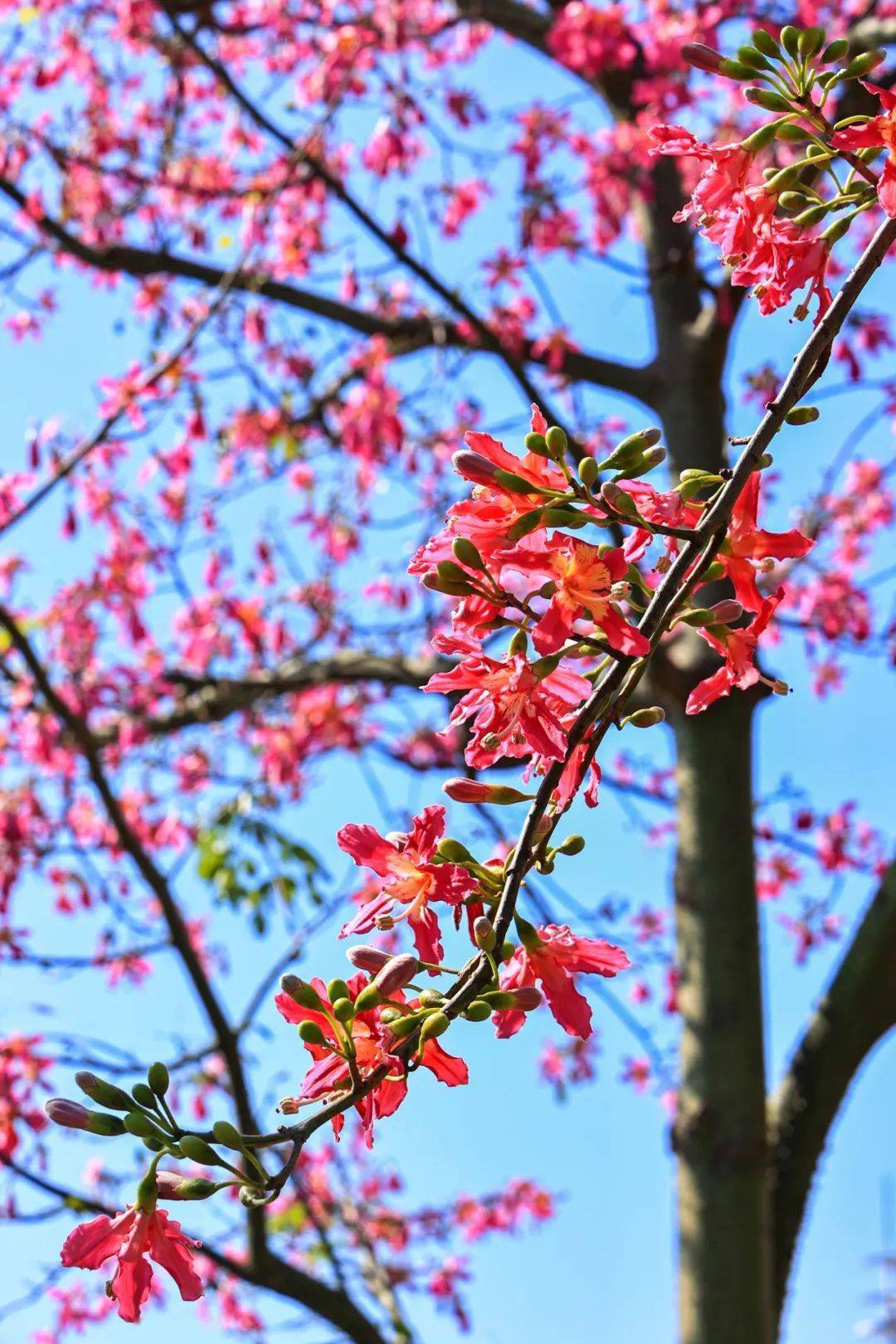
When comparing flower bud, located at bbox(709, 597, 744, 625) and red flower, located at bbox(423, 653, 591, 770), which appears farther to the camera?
flower bud, located at bbox(709, 597, 744, 625)

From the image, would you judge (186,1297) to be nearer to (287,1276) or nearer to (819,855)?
(287,1276)

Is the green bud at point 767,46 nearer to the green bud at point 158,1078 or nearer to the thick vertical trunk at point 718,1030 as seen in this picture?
the green bud at point 158,1078

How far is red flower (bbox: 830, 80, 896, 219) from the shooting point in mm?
831

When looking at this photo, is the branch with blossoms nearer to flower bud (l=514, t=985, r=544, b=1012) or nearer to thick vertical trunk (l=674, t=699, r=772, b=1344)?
flower bud (l=514, t=985, r=544, b=1012)

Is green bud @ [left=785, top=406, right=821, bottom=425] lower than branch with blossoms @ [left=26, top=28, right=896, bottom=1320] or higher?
higher

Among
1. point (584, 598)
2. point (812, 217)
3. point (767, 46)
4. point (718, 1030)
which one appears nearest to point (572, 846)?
point (584, 598)

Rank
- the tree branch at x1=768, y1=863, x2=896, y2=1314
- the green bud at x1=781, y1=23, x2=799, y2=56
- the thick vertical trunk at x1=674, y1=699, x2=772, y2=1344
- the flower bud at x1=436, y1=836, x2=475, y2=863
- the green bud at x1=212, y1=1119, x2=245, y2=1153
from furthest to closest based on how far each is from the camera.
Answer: the tree branch at x1=768, y1=863, x2=896, y2=1314 < the thick vertical trunk at x1=674, y1=699, x2=772, y2=1344 < the green bud at x1=781, y1=23, x2=799, y2=56 < the flower bud at x1=436, y1=836, x2=475, y2=863 < the green bud at x1=212, y1=1119, x2=245, y2=1153

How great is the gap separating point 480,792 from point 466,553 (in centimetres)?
18

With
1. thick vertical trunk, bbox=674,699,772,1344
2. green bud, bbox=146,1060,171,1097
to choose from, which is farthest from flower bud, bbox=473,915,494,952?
thick vertical trunk, bbox=674,699,772,1344

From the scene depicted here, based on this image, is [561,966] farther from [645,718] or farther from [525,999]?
[645,718]

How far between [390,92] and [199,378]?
104 cm

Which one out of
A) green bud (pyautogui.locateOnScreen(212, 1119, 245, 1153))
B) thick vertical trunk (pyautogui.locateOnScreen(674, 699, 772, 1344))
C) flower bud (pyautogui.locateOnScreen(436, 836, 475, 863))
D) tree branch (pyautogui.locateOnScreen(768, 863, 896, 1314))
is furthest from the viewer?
tree branch (pyautogui.locateOnScreen(768, 863, 896, 1314))

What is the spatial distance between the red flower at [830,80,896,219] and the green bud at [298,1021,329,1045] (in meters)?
0.65

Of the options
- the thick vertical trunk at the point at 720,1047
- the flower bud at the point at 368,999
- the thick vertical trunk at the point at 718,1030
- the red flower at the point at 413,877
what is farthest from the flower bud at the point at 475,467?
the thick vertical trunk at the point at 720,1047
